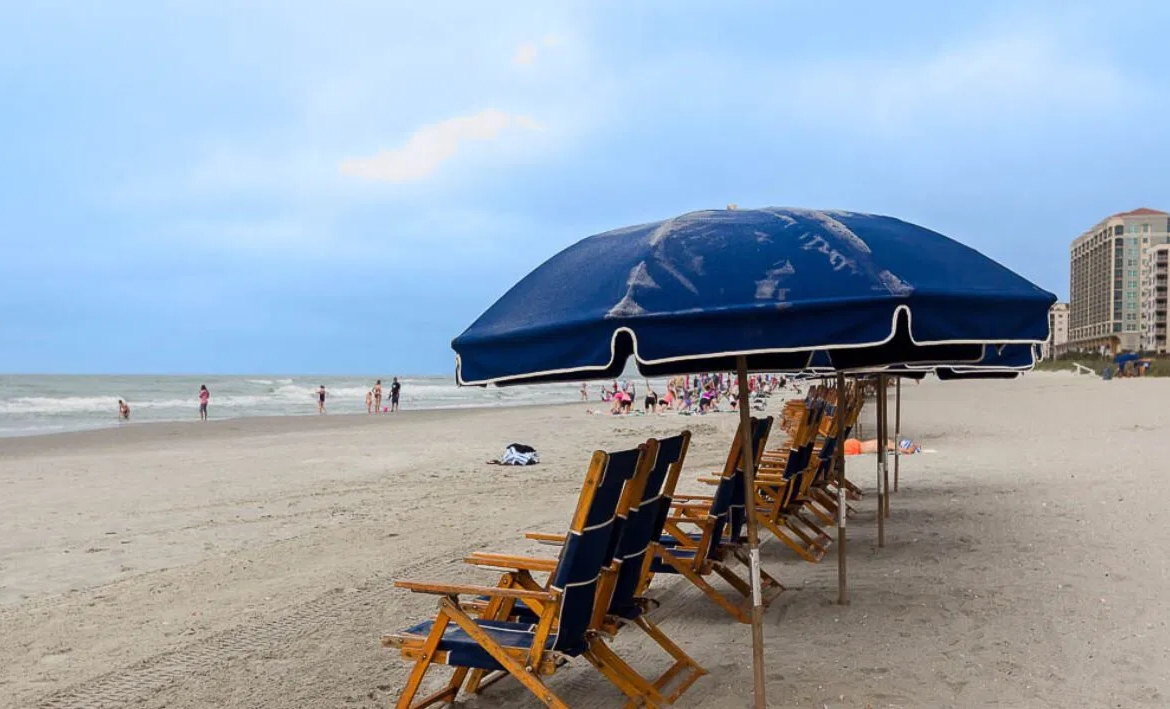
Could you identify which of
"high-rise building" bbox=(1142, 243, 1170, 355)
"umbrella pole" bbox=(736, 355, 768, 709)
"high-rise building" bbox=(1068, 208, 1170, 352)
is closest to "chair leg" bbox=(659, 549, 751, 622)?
"umbrella pole" bbox=(736, 355, 768, 709)

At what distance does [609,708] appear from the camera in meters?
3.94

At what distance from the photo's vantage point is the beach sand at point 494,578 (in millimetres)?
4184

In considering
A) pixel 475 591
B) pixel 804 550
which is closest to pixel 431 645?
pixel 475 591

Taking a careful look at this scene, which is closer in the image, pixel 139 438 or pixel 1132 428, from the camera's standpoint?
pixel 1132 428

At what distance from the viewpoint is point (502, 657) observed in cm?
340

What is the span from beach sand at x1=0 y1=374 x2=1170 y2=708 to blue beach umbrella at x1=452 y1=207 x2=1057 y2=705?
121 centimetres

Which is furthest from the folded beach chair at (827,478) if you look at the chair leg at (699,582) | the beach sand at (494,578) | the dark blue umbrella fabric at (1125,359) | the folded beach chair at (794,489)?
the dark blue umbrella fabric at (1125,359)

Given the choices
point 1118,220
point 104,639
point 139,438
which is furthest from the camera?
point 1118,220

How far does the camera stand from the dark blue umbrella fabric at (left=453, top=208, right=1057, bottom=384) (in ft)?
9.34

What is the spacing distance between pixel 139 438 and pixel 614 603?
2254cm

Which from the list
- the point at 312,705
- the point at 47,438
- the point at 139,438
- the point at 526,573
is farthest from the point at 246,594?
the point at 47,438

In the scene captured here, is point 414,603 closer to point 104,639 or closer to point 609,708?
point 104,639

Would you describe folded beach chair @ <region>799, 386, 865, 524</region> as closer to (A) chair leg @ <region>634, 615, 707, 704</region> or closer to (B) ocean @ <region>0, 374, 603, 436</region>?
(A) chair leg @ <region>634, 615, 707, 704</region>

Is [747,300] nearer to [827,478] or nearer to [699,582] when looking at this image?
[699,582]
